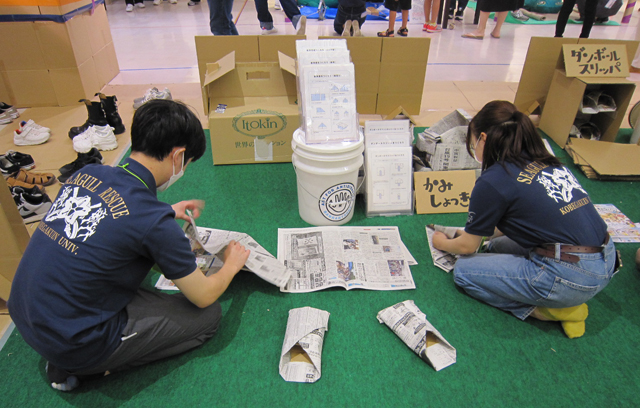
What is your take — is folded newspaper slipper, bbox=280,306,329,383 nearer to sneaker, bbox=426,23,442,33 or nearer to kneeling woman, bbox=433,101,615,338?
kneeling woman, bbox=433,101,615,338

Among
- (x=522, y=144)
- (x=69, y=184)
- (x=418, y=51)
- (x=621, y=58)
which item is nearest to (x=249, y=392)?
(x=69, y=184)

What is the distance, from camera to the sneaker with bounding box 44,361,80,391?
4.53 feet

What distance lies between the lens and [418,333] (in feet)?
5.24

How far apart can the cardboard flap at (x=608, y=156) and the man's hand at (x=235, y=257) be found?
7.85 ft

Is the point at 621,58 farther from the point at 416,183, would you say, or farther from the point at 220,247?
the point at 220,247

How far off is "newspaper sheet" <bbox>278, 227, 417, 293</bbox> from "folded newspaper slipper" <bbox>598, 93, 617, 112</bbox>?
191 centimetres

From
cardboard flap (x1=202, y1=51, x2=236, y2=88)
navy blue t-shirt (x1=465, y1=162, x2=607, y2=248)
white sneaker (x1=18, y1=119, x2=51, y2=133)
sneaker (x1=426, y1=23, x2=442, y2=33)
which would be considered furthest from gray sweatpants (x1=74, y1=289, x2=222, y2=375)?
sneaker (x1=426, y1=23, x2=442, y2=33)

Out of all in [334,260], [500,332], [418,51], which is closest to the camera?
[500,332]

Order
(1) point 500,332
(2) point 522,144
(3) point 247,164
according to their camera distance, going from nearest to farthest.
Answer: (2) point 522,144 → (1) point 500,332 → (3) point 247,164

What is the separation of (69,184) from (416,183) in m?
1.76

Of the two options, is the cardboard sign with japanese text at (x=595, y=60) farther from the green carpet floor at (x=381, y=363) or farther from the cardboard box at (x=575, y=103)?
the green carpet floor at (x=381, y=363)

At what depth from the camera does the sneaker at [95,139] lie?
282 centimetres

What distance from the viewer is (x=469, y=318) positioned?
68.5 inches

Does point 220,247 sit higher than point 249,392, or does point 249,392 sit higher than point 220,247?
point 220,247
